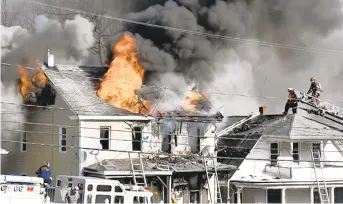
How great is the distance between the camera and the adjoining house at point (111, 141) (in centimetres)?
2497

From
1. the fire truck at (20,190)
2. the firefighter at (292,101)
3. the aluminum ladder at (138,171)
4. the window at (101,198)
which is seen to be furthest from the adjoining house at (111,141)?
the fire truck at (20,190)

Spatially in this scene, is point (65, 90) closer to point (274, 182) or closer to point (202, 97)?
point (202, 97)

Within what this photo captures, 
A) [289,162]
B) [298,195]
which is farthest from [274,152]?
[298,195]

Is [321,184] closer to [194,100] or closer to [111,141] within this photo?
[194,100]

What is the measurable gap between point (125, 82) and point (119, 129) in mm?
2039

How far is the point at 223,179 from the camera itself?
89.1ft

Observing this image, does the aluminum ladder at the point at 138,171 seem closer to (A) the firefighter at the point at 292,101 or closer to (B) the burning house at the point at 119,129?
(B) the burning house at the point at 119,129

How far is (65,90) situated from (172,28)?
212 inches

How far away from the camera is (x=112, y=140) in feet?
84.0

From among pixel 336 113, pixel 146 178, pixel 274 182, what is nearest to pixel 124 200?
pixel 146 178

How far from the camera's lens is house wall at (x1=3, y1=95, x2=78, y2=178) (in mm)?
25609

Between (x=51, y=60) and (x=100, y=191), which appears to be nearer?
(x=100, y=191)

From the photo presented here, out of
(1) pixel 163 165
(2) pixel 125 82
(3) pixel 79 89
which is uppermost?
(2) pixel 125 82

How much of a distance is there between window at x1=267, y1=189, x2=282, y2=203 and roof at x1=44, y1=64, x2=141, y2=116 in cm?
740
